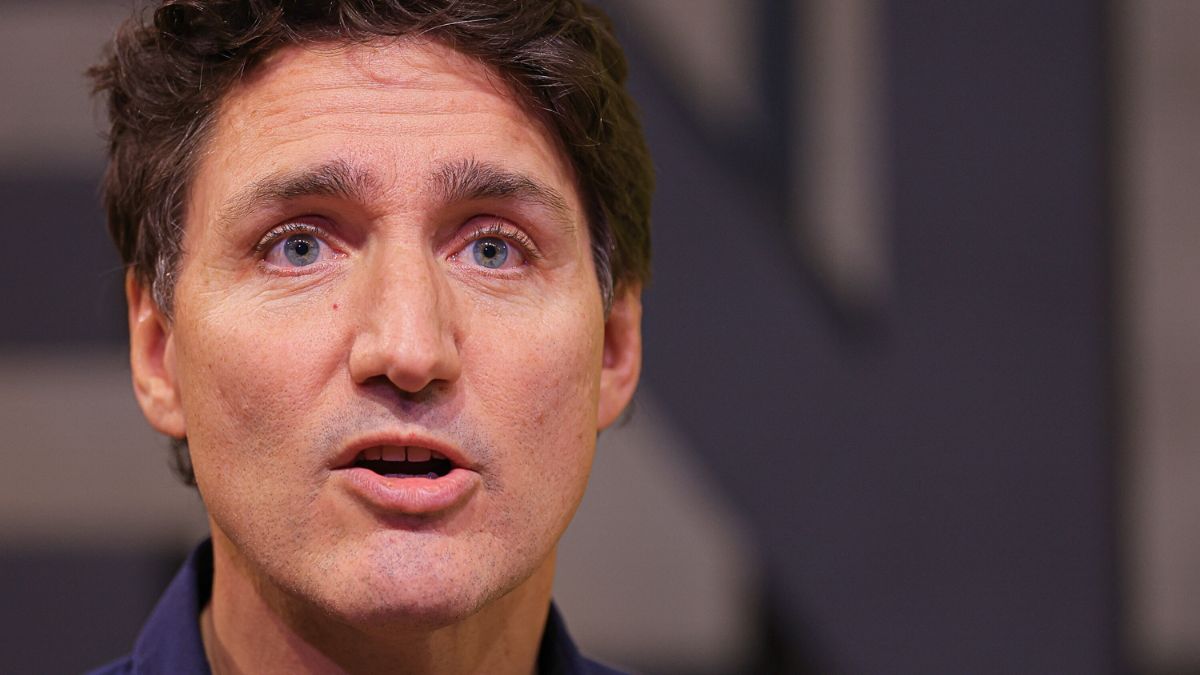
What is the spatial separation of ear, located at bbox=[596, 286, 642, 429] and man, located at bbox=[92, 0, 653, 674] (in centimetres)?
7

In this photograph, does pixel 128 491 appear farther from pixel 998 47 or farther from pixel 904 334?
pixel 998 47

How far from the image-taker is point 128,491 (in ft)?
9.91

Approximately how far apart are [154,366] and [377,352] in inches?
19.4

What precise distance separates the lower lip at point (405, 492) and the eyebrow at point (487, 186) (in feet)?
1.06

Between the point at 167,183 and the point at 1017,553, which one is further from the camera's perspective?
the point at 1017,553

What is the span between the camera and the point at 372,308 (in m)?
1.40

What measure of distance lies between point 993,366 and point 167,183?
2032 millimetres

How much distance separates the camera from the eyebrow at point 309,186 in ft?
4.71

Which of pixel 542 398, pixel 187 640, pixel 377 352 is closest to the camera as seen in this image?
pixel 377 352

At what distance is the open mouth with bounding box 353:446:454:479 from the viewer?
140 cm

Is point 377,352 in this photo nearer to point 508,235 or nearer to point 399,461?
point 399,461

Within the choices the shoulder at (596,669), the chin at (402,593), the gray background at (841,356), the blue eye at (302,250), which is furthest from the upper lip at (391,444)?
the gray background at (841,356)

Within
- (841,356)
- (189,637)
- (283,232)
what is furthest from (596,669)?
(841,356)

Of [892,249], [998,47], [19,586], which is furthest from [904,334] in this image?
[19,586]
